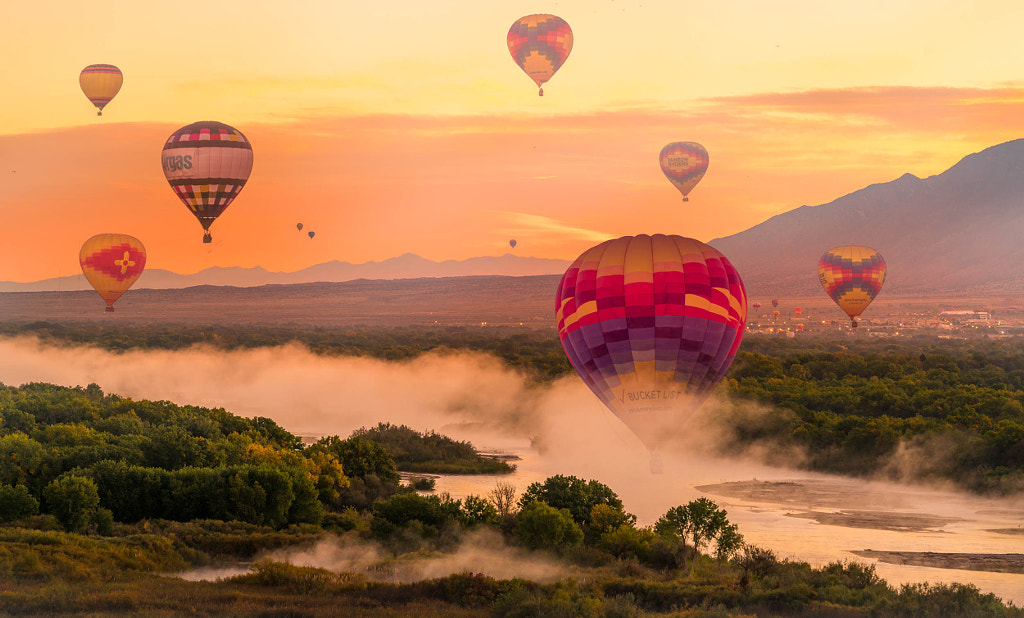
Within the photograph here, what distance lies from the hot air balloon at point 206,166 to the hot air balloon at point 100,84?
25783 millimetres

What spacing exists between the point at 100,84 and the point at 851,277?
7537 centimetres

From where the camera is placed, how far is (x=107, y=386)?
179 metres

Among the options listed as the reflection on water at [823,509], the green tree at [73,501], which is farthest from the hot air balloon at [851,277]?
the green tree at [73,501]

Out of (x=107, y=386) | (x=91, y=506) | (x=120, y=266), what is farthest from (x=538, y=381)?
(x=91, y=506)

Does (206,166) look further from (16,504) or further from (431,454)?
(16,504)

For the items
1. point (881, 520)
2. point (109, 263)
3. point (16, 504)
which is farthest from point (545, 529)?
point (109, 263)

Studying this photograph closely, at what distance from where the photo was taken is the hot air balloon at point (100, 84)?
118m

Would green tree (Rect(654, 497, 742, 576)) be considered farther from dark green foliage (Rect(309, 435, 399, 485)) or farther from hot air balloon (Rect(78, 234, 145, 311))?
hot air balloon (Rect(78, 234, 145, 311))

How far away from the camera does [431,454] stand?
9631 centimetres

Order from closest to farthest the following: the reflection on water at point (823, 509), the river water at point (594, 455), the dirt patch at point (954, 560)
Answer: the dirt patch at point (954, 560) < the reflection on water at point (823, 509) < the river water at point (594, 455)

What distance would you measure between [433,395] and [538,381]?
17948 millimetres

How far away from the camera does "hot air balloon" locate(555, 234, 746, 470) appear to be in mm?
54656

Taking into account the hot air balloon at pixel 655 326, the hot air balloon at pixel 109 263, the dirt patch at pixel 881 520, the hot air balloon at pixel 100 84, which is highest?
the hot air balloon at pixel 100 84

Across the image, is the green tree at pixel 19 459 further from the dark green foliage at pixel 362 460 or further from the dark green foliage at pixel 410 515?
the dark green foliage at pixel 410 515
